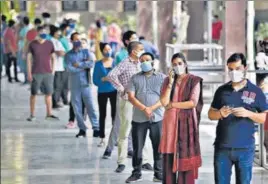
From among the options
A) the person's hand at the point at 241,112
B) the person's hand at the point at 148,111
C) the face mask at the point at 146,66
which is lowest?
the person's hand at the point at 148,111

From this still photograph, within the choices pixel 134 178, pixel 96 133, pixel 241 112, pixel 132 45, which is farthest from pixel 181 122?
pixel 96 133

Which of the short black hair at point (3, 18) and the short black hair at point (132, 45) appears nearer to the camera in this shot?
the short black hair at point (132, 45)

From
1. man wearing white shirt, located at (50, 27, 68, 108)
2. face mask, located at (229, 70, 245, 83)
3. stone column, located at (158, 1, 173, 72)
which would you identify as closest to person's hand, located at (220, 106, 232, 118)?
face mask, located at (229, 70, 245, 83)

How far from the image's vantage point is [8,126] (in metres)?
20.7

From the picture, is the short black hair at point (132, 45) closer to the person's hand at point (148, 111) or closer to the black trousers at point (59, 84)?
the person's hand at point (148, 111)

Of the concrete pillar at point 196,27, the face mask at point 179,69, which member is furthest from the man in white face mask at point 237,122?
the concrete pillar at point 196,27

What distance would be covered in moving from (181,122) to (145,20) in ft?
58.0

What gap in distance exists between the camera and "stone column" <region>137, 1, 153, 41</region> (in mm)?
28781

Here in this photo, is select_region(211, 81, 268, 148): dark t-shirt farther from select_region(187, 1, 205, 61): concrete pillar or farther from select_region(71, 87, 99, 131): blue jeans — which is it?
select_region(187, 1, 205, 61): concrete pillar

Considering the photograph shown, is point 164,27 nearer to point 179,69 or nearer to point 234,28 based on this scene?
point 234,28

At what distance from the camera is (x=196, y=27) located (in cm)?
3412

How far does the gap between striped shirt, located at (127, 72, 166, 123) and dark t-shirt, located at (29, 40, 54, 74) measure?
7.85 metres

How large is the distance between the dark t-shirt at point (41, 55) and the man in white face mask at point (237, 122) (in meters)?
10.3

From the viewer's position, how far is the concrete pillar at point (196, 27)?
1344 inches
